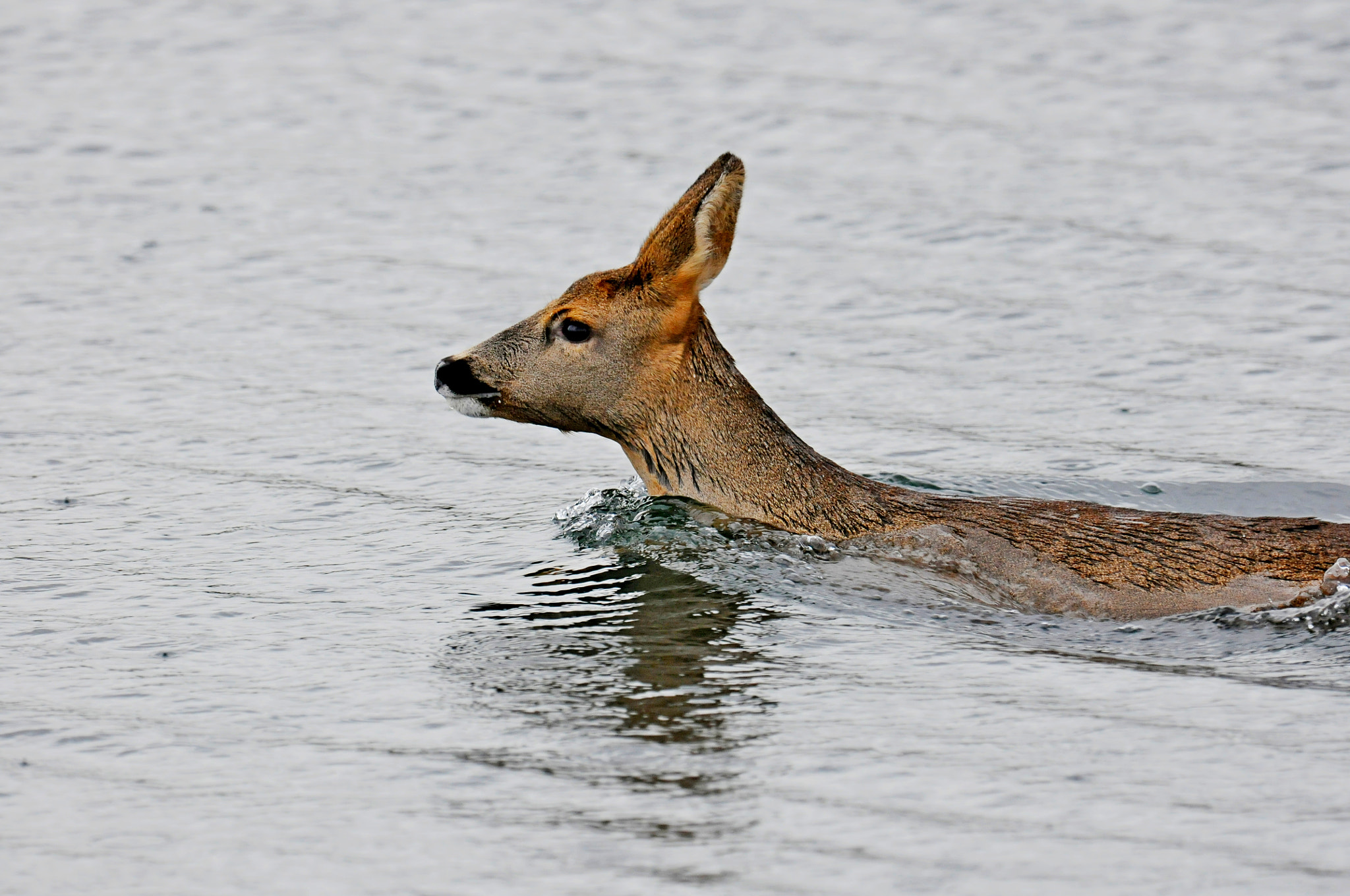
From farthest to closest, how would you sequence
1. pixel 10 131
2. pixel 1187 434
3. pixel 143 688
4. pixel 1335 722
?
pixel 10 131, pixel 1187 434, pixel 143 688, pixel 1335 722

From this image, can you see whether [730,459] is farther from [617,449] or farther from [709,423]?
[617,449]

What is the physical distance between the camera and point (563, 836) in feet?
23.9

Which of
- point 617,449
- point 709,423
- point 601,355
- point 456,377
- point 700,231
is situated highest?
point 700,231

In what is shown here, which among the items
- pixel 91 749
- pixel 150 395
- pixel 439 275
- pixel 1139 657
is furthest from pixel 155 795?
pixel 439 275

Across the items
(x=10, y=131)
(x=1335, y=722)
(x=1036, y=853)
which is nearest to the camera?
(x=1036, y=853)

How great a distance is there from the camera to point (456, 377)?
1029 centimetres

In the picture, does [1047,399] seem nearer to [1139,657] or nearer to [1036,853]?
[1139,657]

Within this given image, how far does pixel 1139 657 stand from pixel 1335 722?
1.03m

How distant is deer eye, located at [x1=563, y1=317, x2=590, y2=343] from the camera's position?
1030cm

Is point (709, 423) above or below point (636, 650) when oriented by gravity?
above

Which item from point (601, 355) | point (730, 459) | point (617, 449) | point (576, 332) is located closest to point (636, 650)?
point (730, 459)

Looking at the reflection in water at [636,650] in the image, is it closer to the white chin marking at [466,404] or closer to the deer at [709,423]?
the deer at [709,423]

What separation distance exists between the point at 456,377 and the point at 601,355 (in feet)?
2.23

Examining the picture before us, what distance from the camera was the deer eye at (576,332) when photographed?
10305 millimetres
